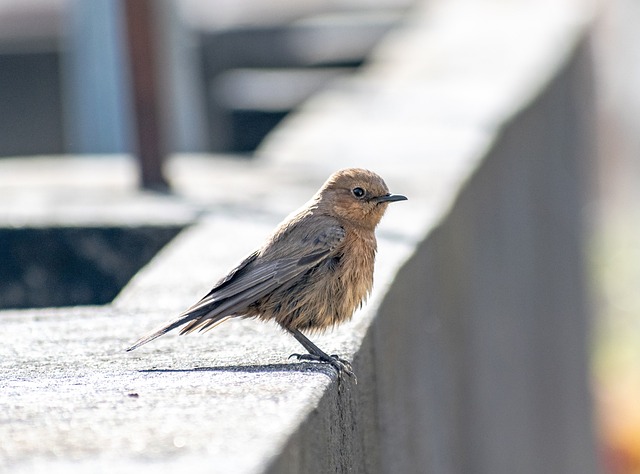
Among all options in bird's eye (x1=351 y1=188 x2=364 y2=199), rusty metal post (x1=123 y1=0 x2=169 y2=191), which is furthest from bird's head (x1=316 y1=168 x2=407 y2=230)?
rusty metal post (x1=123 y1=0 x2=169 y2=191)

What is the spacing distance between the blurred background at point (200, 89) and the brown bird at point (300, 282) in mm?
2180

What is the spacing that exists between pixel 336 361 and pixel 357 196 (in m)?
0.99

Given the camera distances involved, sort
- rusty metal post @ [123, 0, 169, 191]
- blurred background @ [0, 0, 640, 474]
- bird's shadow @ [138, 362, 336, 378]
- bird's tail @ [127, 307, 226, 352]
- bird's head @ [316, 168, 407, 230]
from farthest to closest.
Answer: blurred background @ [0, 0, 640, 474]
rusty metal post @ [123, 0, 169, 191]
bird's head @ [316, 168, 407, 230]
bird's tail @ [127, 307, 226, 352]
bird's shadow @ [138, 362, 336, 378]

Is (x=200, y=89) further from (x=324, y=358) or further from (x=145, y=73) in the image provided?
(x=324, y=358)

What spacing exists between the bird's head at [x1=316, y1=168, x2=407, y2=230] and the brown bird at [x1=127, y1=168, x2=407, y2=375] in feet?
0.32

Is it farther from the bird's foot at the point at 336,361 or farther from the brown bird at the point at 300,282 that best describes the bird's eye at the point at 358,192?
the bird's foot at the point at 336,361

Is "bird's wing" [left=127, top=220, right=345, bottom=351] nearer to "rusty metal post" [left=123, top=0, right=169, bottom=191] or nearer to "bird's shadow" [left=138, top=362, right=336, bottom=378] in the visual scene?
Answer: "bird's shadow" [left=138, top=362, right=336, bottom=378]

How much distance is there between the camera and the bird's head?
4258mm

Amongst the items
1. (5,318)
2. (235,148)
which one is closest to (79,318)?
(5,318)

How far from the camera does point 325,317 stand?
3.79 meters

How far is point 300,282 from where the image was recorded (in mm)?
3904

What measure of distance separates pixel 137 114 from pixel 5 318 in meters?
2.54

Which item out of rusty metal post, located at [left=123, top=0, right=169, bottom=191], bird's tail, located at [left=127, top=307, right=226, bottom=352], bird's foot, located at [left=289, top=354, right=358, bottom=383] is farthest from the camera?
rusty metal post, located at [left=123, top=0, right=169, bottom=191]

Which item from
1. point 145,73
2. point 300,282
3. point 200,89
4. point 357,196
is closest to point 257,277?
point 300,282
